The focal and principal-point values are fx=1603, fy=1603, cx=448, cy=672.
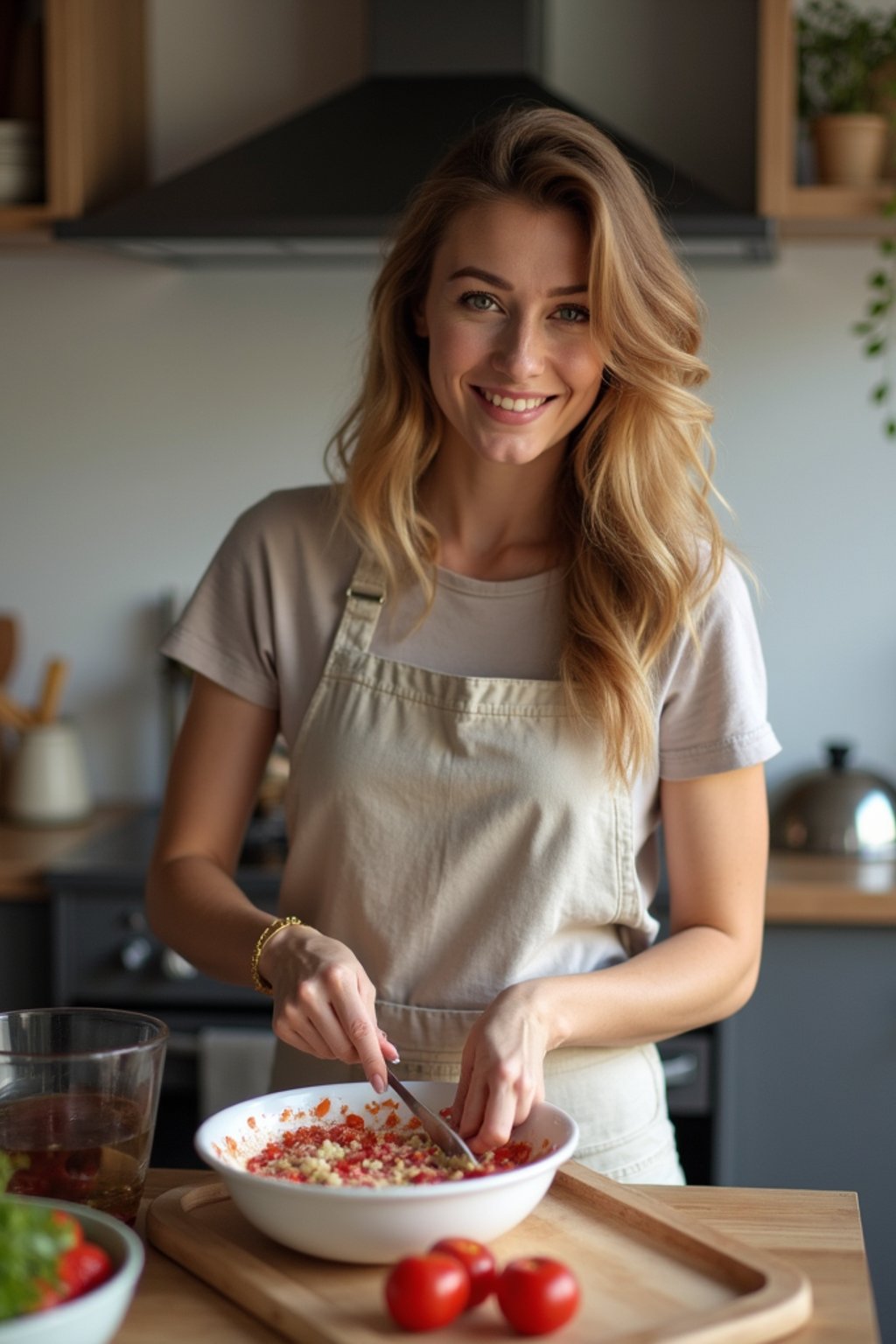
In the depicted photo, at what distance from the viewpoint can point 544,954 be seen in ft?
4.53

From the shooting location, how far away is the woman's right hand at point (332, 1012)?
111 centimetres

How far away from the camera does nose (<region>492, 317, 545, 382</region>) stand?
133 cm

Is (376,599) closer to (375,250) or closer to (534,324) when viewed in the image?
(534,324)

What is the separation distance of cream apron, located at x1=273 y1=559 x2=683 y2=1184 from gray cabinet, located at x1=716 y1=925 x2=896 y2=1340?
0.81m

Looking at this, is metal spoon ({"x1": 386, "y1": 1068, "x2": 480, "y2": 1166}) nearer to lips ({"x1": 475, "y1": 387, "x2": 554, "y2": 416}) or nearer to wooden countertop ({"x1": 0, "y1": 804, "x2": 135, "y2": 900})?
lips ({"x1": 475, "y1": 387, "x2": 554, "y2": 416})

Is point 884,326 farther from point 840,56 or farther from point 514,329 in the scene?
point 514,329

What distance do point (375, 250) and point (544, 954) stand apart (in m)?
1.42

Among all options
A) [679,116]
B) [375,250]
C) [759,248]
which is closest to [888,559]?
[759,248]

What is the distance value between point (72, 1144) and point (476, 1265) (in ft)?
0.90

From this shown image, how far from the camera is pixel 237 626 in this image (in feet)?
4.86

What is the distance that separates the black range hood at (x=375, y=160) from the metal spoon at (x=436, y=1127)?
142cm

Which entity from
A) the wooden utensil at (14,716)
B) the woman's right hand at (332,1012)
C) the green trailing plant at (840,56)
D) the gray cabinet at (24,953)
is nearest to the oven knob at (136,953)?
the gray cabinet at (24,953)

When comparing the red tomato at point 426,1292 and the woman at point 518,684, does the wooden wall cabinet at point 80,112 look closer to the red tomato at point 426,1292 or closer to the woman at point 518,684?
the woman at point 518,684

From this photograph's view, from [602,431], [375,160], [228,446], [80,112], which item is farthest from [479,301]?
[228,446]
